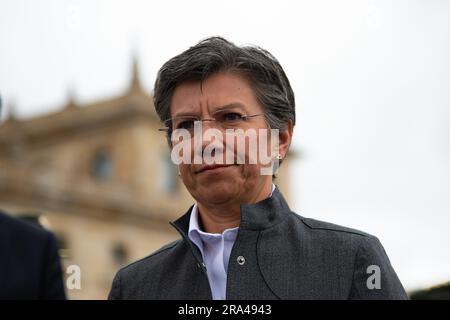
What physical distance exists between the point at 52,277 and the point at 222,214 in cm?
145

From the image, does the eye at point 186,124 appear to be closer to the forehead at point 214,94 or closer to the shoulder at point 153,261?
the forehead at point 214,94

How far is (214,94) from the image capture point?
3244 mm

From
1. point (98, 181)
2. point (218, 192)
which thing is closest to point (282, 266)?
point (218, 192)

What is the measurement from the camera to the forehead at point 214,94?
10.6 feet

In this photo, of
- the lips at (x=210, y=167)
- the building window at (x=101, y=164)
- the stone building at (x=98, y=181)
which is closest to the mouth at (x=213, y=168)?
the lips at (x=210, y=167)

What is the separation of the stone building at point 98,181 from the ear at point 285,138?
33.1m

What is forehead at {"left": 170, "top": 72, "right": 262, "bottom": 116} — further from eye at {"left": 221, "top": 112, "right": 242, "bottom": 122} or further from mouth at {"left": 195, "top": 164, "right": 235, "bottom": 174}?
mouth at {"left": 195, "top": 164, "right": 235, "bottom": 174}

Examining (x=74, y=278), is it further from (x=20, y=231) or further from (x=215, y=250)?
(x=20, y=231)

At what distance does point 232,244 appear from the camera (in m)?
3.29

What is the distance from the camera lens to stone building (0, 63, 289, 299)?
40.4 meters
